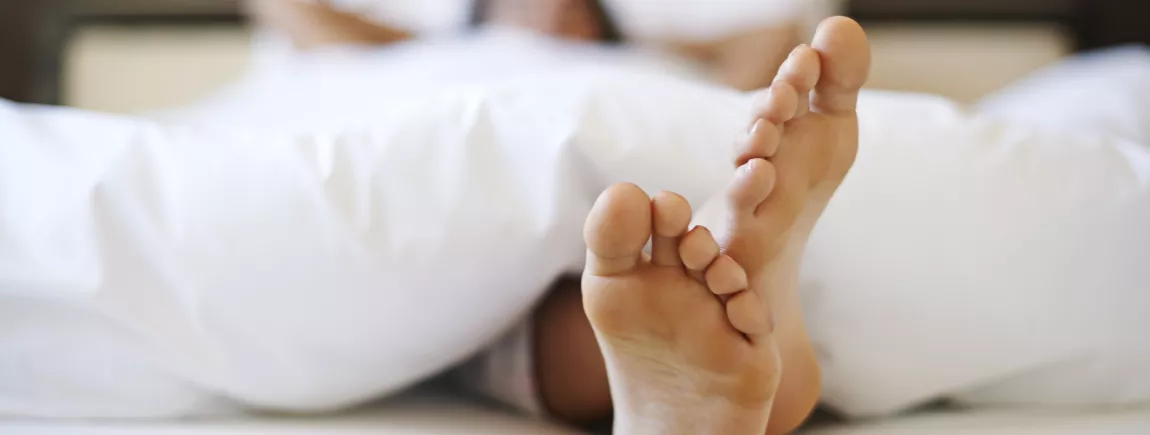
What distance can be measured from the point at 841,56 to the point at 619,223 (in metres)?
0.15

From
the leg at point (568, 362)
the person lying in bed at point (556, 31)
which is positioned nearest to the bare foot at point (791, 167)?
the leg at point (568, 362)

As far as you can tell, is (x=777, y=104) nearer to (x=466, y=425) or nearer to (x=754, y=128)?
(x=754, y=128)

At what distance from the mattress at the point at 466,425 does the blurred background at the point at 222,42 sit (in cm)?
A: 111

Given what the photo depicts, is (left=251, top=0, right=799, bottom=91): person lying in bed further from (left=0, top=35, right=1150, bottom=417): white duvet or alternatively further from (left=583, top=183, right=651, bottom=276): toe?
(left=583, top=183, right=651, bottom=276): toe

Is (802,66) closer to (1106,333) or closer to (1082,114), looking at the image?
(1106,333)

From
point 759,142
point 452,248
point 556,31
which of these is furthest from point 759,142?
point 556,31

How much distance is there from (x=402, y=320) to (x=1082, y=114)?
2.43 feet

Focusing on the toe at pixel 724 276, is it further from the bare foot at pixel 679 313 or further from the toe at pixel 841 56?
the toe at pixel 841 56

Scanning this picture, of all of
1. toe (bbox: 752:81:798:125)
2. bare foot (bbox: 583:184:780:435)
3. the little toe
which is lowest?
bare foot (bbox: 583:184:780:435)

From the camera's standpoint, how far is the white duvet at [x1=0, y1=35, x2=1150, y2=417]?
1.53 ft

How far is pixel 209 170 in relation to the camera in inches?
19.0

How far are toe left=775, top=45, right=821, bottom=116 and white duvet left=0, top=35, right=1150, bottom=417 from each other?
110 millimetres

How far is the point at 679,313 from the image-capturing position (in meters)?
0.37

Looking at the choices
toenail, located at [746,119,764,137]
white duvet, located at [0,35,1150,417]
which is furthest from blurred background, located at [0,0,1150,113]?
toenail, located at [746,119,764,137]
